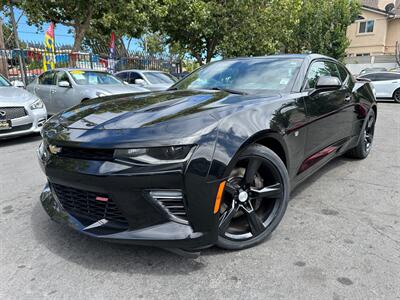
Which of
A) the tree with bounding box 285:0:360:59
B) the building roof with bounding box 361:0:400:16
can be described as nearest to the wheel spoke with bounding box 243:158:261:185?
the tree with bounding box 285:0:360:59

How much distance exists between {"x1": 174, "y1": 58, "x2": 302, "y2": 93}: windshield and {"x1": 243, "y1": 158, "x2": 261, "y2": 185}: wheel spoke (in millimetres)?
920

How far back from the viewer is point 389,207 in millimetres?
3256

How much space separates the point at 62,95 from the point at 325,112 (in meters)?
6.88

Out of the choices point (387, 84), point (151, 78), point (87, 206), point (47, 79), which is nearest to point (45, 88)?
point (47, 79)

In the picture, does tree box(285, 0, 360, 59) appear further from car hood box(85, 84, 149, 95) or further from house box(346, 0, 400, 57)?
car hood box(85, 84, 149, 95)

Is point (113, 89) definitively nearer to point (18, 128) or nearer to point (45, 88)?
point (45, 88)

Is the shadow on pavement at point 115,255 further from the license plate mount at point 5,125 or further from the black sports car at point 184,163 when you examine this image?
the license plate mount at point 5,125

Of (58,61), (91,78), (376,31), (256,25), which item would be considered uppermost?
(376,31)

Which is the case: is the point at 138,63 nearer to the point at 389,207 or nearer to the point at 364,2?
the point at 389,207

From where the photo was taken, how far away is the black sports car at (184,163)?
1991 mm

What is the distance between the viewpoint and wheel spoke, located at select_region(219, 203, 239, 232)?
2240 mm

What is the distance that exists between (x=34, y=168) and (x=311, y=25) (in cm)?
2653

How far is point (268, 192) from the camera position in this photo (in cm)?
250

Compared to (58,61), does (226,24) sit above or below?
above
